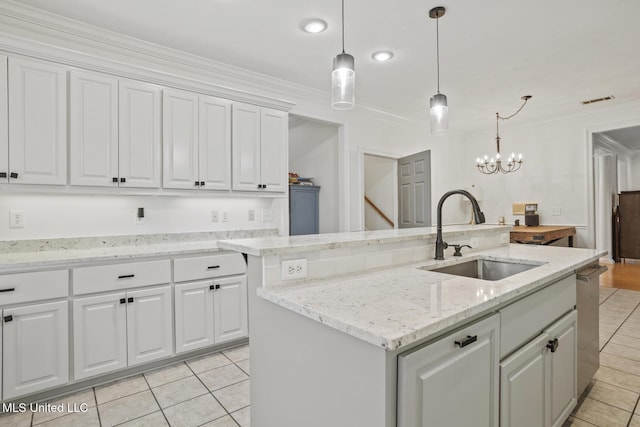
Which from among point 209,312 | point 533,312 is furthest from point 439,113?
point 209,312

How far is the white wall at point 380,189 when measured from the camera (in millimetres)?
5652

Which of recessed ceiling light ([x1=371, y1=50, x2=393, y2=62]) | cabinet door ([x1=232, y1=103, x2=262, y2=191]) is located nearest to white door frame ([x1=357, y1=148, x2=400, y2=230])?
recessed ceiling light ([x1=371, y1=50, x2=393, y2=62])

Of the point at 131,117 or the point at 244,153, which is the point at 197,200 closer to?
the point at 244,153

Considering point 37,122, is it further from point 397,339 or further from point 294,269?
point 397,339

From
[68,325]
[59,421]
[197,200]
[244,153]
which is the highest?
[244,153]

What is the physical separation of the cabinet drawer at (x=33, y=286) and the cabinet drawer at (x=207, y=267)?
2.29 feet

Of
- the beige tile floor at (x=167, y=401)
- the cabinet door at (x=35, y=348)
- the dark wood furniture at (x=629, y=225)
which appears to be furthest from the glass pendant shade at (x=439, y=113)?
the dark wood furniture at (x=629, y=225)

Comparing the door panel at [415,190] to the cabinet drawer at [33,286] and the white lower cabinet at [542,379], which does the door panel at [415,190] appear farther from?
the cabinet drawer at [33,286]

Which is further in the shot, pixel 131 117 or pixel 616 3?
pixel 131 117

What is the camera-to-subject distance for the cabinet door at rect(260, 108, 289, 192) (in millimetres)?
3441

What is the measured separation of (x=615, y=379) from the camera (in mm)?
2408

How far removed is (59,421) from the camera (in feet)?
6.49

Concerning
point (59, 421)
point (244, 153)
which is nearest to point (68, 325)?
point (59, 421)

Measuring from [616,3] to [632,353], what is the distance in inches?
108
